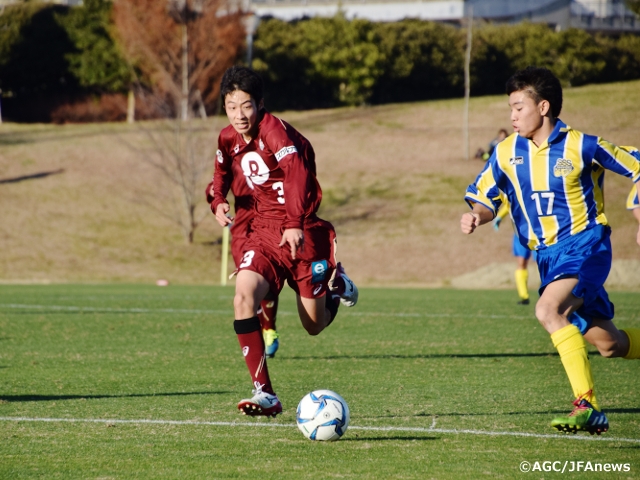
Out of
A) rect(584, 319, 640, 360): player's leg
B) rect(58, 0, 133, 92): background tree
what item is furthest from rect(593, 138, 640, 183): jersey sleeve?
rect(58, 0, 133, 92): background tree

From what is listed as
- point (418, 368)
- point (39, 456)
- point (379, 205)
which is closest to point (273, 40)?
point (379, 205)

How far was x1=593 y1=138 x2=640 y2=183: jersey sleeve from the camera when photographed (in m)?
5.64

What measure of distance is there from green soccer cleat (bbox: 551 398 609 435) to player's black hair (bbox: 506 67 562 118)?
1.97 m

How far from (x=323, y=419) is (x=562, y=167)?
2.26 meters

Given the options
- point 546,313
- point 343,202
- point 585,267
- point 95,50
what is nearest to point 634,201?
point 585,267

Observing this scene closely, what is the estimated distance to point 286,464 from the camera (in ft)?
15.0

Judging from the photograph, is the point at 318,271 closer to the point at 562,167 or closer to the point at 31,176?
the point at 562,167

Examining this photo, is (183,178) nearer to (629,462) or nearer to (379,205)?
(379,205)

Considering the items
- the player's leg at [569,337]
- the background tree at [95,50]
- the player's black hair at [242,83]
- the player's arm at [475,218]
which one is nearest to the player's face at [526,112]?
the player's arm at [475,218]

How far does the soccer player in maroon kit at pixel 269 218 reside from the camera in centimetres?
589

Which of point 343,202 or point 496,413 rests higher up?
point 496,413

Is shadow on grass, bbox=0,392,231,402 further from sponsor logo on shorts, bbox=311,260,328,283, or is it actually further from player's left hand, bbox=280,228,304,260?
player's left hand, bbox=280,228,304,260

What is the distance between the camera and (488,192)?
597 centimetres

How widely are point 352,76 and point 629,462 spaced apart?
4549 centimetres
